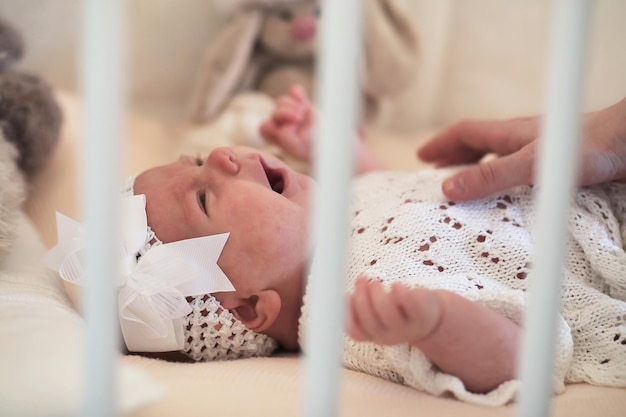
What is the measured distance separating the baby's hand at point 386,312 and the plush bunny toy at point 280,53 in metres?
0.77

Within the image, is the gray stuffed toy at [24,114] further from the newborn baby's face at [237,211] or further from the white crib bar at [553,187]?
the white crib bar at [553,187]

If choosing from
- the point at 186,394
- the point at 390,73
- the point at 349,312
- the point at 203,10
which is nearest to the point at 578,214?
the point at 349,312

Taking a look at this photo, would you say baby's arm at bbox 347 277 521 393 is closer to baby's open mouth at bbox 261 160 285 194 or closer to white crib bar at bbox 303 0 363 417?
white crib bar at bbox 303 0 363 417

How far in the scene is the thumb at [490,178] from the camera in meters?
0.83

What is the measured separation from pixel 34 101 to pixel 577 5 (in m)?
0.81

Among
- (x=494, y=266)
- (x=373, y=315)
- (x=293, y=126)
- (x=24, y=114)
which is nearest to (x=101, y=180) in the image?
(x=373, y=315)

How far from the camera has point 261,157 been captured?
901 millimetres

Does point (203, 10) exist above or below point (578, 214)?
above

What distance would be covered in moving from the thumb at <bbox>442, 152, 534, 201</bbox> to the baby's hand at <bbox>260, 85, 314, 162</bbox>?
14.0 inches

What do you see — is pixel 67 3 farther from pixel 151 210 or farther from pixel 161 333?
pixel 161 333

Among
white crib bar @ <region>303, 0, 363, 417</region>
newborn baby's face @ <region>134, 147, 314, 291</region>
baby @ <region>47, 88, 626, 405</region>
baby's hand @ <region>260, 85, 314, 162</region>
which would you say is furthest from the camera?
baby's hand @ <region>260, 85, 314, 162</region>

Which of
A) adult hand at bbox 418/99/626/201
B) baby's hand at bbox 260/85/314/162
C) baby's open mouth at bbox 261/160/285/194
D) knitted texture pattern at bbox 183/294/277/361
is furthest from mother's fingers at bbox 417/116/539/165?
knitted texture pattern at bbox 183/294/277/361

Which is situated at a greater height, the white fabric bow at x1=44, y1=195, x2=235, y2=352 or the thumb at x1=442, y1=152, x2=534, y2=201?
the thumb at x1=442, y1=152, x2=534, y2=201

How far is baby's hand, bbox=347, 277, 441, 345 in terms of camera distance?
60 centimetres
